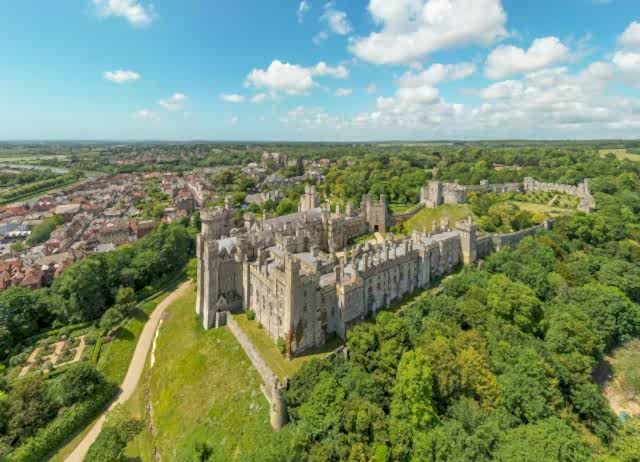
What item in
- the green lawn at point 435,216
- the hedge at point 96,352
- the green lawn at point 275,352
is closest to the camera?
the green lawn at point 275,352

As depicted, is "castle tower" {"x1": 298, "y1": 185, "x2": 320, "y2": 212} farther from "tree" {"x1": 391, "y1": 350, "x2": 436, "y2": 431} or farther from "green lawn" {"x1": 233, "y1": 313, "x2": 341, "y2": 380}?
"tree" {"x1": 391, "y1": 350, "x2": 436, "y2": 431}

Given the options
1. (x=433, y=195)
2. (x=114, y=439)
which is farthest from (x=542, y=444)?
(x=433, y=195)

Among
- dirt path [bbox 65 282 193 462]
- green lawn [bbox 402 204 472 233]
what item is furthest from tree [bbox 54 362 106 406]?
green lawn [bbox 402 204 472 233]

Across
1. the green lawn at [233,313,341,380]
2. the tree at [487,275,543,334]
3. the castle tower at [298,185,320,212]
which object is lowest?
the green lawn at [233,313,341,380]

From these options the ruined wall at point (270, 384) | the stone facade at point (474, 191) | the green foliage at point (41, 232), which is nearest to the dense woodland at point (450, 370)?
the ruined wall at point (270, 384)

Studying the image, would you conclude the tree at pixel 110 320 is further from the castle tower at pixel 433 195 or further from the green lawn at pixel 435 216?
the castle tower at pixel 433 195

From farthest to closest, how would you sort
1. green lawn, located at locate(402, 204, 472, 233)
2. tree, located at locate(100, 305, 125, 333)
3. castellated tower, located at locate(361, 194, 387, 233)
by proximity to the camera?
green lawn, located at locate(402, 204, 472, 233)
castellated tower, located at locate(361, 194, 387, 233)
tree, located at locate(100, 305, 125, 333)
